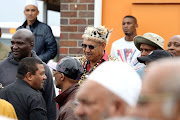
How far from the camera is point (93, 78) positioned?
2096 millimetres

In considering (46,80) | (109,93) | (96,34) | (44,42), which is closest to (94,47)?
(96,34)

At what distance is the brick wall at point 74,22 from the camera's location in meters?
7.54

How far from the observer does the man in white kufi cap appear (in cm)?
196

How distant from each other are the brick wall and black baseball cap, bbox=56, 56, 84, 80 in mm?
2951

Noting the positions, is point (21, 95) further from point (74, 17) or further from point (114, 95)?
point (74, 17)

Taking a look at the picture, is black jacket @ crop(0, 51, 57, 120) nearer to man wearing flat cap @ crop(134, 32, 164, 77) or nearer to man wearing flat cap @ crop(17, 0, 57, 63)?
man wearing flat cap @ crop(134, 32, 164, 77)

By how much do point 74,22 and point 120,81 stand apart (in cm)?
563

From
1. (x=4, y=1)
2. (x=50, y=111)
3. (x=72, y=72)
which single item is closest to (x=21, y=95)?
(x=72, y=72)

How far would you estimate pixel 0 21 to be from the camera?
8609 mm

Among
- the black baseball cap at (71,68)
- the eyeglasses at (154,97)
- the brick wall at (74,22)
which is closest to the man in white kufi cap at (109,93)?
the eyeglasses at (154,97)

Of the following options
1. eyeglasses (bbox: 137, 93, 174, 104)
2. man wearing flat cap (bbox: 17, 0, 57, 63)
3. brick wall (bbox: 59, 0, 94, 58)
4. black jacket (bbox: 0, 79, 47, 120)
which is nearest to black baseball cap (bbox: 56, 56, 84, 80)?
black jacket (bbox: 0, 79, 47, 120)

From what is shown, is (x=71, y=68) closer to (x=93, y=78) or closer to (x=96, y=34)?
(x=96, y=34)

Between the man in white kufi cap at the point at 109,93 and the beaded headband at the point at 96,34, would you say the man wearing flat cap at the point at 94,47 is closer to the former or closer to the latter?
the beaded headband at the point at 96,34

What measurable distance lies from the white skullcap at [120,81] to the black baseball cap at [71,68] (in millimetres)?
2357
